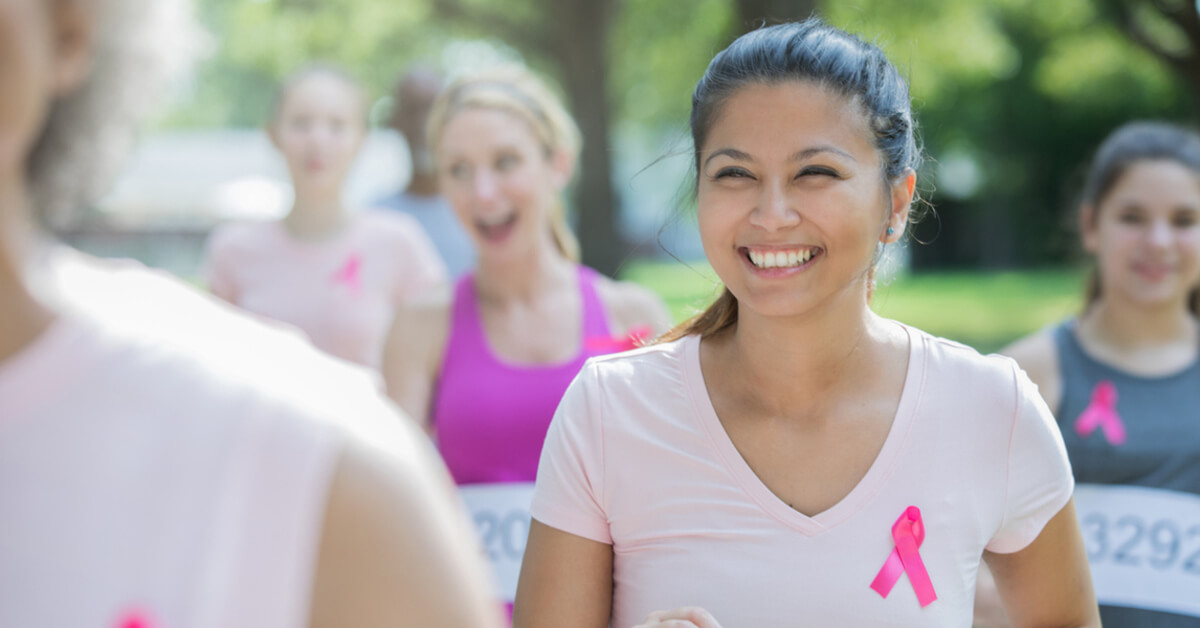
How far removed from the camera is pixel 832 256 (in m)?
2.22

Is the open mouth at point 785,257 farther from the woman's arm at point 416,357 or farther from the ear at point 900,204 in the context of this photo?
the woman's arm at point 416,357

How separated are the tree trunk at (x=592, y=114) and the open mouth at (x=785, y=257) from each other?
38.1ft

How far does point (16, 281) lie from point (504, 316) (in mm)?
2825

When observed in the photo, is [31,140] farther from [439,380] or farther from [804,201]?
[439,380]

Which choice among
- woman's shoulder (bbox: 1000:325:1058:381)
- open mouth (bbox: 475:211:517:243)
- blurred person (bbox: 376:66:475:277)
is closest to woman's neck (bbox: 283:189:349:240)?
blurred person (bbox: 376:66:475:277)

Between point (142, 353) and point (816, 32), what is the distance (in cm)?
166

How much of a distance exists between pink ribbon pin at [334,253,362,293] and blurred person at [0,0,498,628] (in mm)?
4094

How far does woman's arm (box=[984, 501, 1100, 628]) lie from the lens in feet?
7.16

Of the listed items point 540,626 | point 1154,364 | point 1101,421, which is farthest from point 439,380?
point 1154,364

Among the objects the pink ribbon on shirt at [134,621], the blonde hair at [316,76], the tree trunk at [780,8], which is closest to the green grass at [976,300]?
the tree trunk at [780,8]

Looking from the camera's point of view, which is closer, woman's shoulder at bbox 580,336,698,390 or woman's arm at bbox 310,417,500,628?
woman's arm at bbox 310,417,500,628

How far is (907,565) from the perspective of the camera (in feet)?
6.69

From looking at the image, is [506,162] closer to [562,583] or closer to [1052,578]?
[562,583]

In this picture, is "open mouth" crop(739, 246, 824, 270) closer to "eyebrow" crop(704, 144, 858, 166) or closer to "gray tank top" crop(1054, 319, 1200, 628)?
"eyebrow" crop(704, 144, 858, 166)
